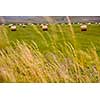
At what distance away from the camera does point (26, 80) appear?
2916 millimetres

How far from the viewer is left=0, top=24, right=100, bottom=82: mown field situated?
2.87 m

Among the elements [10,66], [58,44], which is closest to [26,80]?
[10,66]

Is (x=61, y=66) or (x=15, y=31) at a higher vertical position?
(x=15, y=31)

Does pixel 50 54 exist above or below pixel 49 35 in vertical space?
below

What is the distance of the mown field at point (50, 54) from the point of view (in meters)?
2.87

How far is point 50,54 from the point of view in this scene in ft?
9.48

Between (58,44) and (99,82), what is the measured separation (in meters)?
0.46

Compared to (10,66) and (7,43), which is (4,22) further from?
(10,66)
